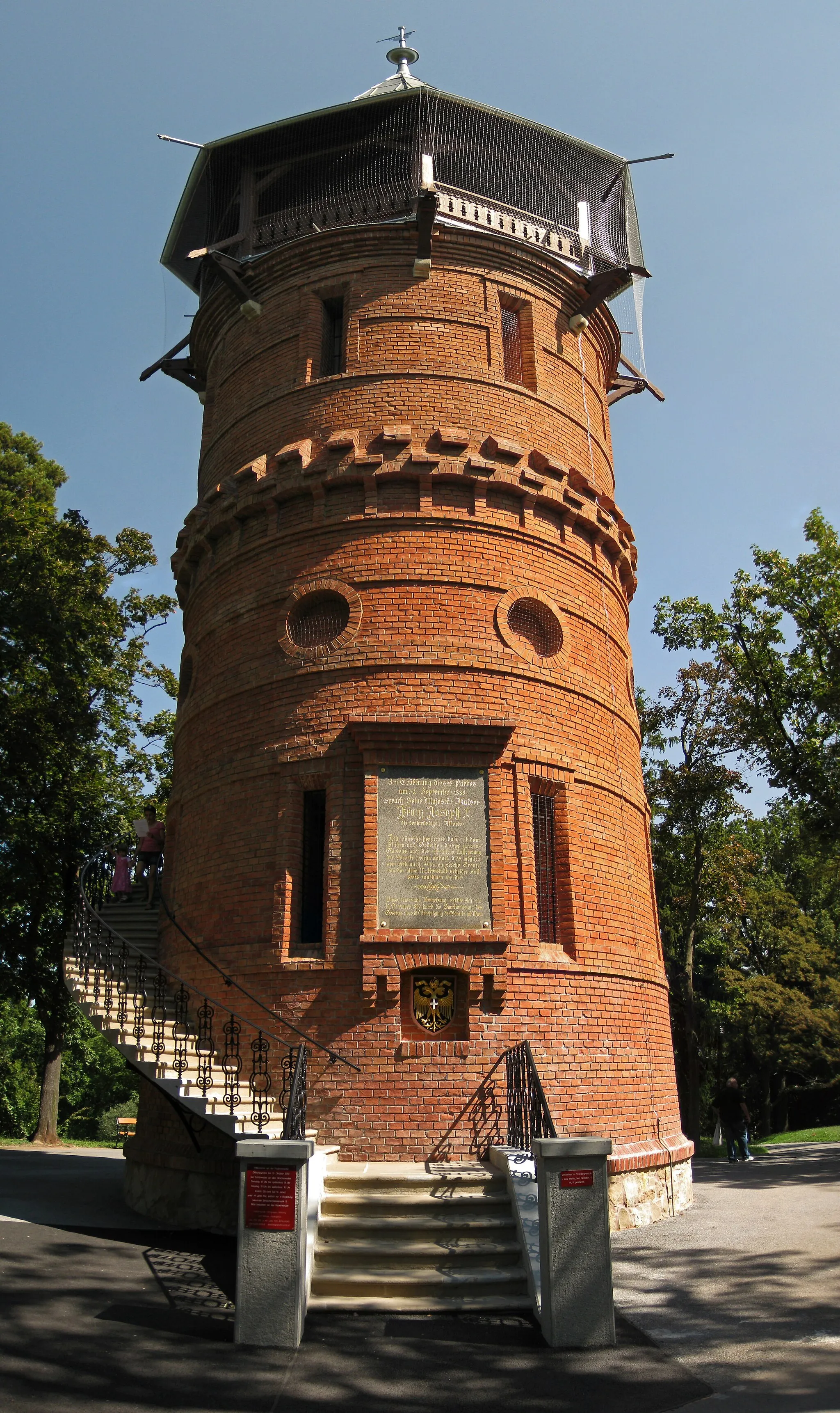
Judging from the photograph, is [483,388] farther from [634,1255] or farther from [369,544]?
[634,1255]

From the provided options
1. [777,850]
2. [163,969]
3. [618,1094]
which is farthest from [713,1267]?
[777,850]

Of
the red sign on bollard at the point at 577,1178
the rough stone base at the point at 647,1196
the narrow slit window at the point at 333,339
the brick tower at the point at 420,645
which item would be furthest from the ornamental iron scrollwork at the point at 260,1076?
the narrow slit window at the point at 333,339

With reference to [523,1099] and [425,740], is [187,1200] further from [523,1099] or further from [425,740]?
[425,740]

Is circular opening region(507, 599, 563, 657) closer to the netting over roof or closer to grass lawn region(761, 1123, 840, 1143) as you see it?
the netting over roof

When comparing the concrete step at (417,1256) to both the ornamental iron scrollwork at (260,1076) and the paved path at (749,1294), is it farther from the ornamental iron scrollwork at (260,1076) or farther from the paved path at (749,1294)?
the ornamental iron scrollwork at (260,1076)

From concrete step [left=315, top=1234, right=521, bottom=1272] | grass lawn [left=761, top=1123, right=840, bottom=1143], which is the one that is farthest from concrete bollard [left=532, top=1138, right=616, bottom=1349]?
grass lawn [left=761, top=1123, right=840, bottom=1143]

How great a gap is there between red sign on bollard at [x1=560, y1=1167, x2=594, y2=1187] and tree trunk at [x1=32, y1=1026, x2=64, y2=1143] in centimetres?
1746

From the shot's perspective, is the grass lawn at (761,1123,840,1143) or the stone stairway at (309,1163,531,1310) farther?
the grass lawn at (761,1123,840,1143)

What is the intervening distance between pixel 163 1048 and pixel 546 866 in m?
4.45

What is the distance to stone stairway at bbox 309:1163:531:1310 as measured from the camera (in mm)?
6988

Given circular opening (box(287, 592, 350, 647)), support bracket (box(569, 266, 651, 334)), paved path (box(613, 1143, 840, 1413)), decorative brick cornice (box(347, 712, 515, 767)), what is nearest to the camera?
paved path (box(613, 1143, 840, 1413))

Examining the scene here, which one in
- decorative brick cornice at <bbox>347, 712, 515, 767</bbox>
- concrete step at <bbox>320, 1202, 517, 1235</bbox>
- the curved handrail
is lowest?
concrete step at <bbox>320, 1202, 517, 1235</bbox>

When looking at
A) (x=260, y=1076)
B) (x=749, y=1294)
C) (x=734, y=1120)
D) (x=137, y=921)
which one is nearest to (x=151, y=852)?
(x=137, y=921)

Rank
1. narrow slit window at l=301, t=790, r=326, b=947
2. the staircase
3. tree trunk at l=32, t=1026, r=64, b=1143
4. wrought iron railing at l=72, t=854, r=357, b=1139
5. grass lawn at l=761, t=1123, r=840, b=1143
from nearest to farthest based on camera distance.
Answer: the staircase < wrought iron railing at l=72, t=854, r=357, b=1139 < narrow slit window at l=301, t=790, r=326, b=947 < tree trunk at l=32, t=1026, r=64, b=1143 < grass lawn at l=761, t=1123, r=840, b=1143
